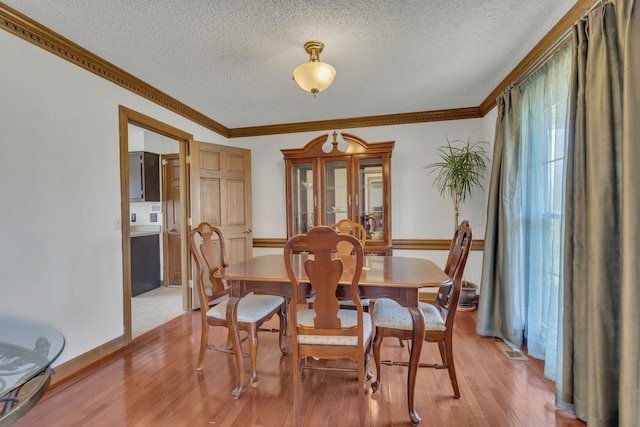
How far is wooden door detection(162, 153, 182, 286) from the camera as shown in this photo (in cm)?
438

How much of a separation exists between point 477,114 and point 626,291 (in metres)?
2.78

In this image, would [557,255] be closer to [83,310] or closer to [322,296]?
[322,296]

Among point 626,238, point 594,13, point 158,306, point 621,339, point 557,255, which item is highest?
point 594,13

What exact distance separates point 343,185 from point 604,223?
2480 millimetres

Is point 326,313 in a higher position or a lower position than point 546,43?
lower

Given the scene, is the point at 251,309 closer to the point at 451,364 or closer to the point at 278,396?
the point at 278,396

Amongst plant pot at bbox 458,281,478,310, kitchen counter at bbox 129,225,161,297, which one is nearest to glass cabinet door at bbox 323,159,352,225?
plant pot at bbox 458,281,478,310

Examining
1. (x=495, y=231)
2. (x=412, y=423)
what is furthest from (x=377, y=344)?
(x=495, y=231)

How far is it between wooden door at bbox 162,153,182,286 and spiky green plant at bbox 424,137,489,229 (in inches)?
144

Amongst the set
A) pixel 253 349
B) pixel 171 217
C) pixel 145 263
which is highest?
pixel 171 217

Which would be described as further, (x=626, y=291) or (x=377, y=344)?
(x=377, y=344)

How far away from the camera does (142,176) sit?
13.6ft

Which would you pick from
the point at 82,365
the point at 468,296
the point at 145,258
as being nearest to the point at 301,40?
the point at 82,365

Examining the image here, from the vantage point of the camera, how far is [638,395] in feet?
3.84
